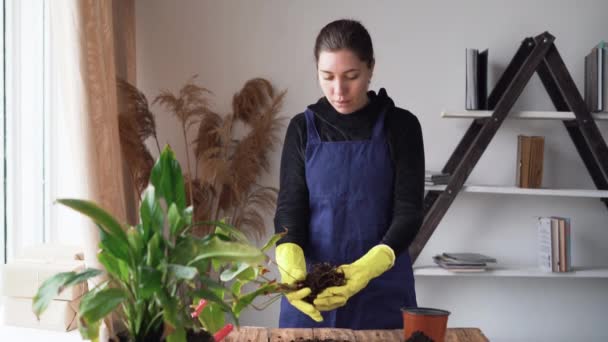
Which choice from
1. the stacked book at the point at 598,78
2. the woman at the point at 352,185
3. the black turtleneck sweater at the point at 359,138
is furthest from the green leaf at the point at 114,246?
the stacked book at the point at 598,78

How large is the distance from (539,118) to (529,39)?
426 millimetres

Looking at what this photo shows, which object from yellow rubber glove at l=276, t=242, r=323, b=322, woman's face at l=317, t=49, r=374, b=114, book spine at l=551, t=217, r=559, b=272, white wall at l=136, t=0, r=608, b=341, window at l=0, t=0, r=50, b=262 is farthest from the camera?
white wall at l=136, t=0, r=608, b=341

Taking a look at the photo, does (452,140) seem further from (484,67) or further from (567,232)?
(567,232)

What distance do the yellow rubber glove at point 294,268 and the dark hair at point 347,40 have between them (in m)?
0.56

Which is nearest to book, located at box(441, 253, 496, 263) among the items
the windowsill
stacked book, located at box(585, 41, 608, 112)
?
stacked book, located at box(585, 41, 608, 112)

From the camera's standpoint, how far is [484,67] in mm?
3738

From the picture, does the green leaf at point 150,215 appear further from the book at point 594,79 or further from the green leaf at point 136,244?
the book at point 594,79

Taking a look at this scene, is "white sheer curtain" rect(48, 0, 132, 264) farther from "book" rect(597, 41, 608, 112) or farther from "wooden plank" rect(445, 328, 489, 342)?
"book" rect(597, 41, 608, 112)

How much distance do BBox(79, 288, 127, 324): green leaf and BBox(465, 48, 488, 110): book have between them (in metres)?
2.95

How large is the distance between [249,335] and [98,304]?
65 cm

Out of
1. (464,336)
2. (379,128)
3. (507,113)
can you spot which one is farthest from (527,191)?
(464,336)

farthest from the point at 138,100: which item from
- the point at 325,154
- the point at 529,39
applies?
the point at 529,39

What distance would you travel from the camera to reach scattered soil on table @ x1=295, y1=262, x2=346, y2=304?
178 cm

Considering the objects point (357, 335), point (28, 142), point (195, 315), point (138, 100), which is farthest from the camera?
point (138, 100)
